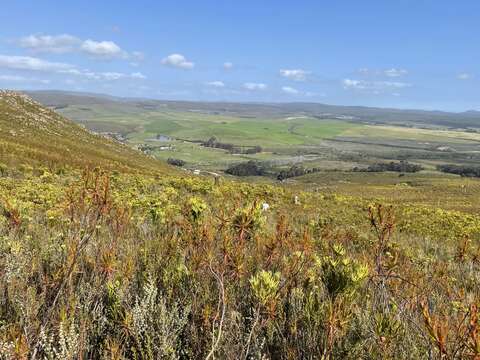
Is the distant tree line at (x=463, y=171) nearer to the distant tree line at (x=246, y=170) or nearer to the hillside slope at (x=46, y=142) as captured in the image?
the distant tree line at (x=246, y=170)

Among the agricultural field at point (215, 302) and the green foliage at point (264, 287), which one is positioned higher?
the green foliage at point (264, 287)

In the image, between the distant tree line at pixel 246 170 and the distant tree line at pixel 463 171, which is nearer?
the distant tree line at pixel 463 171

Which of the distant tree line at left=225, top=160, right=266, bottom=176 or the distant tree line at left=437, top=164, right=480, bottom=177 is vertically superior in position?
the distant tree line at left=437, top=164, right=480, bottom=177

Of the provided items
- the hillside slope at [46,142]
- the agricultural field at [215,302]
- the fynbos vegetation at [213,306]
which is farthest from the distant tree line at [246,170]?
the fynbos vegetation at [213,306]

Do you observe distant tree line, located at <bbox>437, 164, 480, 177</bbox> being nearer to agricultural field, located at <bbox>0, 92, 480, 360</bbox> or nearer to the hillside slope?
the hillside slope

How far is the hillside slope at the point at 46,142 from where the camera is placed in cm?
3198

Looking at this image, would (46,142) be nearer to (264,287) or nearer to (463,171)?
(264,287)

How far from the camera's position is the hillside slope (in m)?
32.0

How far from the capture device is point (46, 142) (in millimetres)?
44312

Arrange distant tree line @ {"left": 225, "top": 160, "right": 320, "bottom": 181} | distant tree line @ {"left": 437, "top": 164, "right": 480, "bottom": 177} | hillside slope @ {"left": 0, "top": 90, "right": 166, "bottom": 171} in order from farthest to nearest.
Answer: distant tree line @ {"left": 437, "top": 164, "right": 480, "bottom": 177} < distant tree line @ {"left": 225, "top": 160, "right": 320, "bottom": 181} < hillside slope @ {"left": 0, "top": 90, "right": 166, "bottom": 171}

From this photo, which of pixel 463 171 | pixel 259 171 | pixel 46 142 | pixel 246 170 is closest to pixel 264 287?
pixel 46 142

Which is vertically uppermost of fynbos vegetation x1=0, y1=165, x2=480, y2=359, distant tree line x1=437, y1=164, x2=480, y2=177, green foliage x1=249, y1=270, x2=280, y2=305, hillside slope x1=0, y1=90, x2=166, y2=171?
green foliage x1=249, y1=270, x2=280, y2=305

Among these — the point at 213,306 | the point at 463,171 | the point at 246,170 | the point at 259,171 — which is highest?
the point at 213,306

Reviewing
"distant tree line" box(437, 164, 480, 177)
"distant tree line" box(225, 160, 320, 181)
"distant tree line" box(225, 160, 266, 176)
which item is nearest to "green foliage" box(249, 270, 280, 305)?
"distant tree line" box(225, 160, 320, 181)
